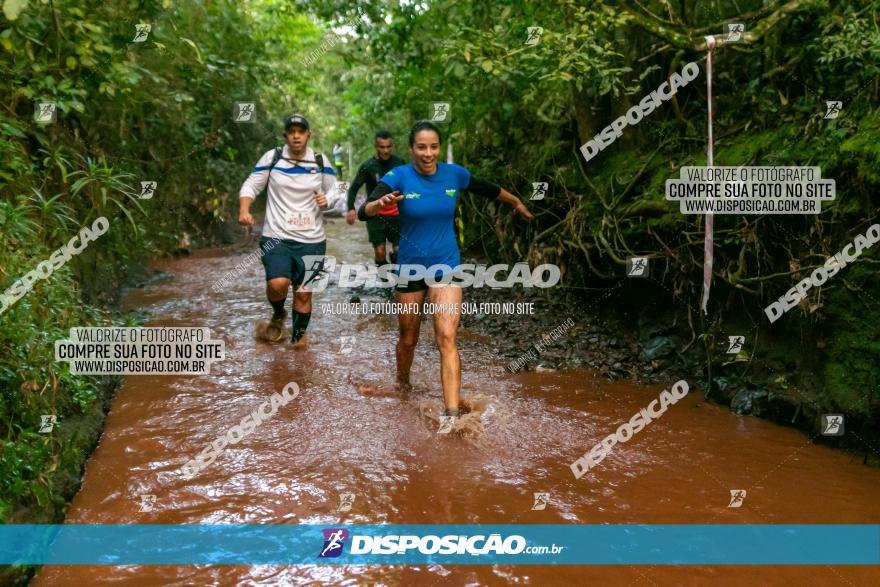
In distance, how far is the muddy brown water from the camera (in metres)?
3.07

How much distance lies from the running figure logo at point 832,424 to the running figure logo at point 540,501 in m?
2.07

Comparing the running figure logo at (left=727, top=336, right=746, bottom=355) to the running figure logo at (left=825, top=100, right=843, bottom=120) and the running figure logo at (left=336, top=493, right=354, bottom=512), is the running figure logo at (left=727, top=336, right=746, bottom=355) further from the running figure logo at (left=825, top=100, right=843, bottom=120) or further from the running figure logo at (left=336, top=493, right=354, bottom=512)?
the running figure logo at (left=336, top=493, right=354, bottom=512)

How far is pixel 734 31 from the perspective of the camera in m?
5.59

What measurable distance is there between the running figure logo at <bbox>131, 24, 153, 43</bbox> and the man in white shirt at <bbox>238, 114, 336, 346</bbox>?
70.2 inches

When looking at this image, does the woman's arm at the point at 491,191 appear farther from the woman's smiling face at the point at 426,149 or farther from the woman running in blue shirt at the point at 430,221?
the woman's smiling face at the point at 426,149

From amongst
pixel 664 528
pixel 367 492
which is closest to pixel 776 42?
pixel 664 528

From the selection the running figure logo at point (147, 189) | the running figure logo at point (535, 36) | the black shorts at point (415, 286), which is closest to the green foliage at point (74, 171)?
the running figure logo at point (147, 189)

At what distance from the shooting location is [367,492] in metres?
3.76

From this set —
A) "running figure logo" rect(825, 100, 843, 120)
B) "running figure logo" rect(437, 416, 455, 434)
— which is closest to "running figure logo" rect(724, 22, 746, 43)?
"running figure logo" rect(825, 100, 843, 120)

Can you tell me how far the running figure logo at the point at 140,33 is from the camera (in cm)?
648

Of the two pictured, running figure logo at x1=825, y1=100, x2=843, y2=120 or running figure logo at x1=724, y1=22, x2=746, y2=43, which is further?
running figure logo at x1=724, y1=22, x2=746, y2=43

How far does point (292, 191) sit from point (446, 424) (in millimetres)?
2894

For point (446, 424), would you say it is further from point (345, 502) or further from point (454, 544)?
point (454, 544)

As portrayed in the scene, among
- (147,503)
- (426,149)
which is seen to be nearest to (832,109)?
(426,149)
